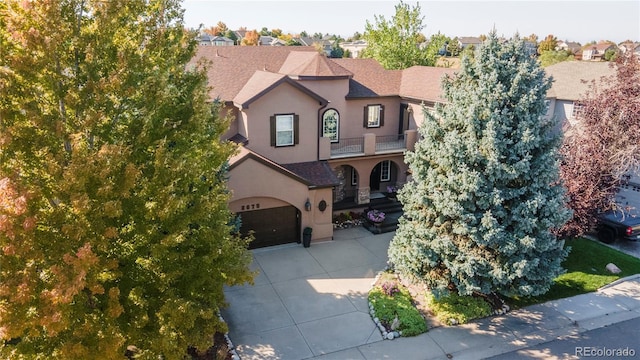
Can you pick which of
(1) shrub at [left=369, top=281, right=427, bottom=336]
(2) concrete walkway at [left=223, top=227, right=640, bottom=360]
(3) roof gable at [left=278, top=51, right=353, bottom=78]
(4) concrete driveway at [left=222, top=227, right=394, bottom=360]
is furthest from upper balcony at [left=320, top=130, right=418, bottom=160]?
(1) shrub at [left=369, top=281, right=427, bottom=336]

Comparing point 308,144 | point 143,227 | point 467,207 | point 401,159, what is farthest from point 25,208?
point 401,159

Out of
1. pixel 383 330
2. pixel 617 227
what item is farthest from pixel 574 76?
pixel 383 330

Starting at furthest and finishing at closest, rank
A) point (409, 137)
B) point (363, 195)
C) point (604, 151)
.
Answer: point (363, 195) → point (409, 137) → point (604, 151)

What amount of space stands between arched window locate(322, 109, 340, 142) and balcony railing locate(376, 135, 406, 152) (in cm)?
244

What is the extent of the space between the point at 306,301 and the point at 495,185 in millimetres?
7282

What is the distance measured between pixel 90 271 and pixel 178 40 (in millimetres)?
6034

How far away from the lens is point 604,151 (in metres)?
17.2

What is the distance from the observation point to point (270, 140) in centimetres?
2019

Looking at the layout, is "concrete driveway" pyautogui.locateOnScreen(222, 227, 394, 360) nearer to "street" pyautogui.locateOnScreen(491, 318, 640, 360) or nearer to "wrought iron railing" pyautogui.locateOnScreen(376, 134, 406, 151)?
"street" pyautogui.locateOnScreen(491, 318, 640, 360)

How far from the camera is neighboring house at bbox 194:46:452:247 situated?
19.0 meters

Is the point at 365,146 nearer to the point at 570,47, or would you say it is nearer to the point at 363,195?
the point at 363,195

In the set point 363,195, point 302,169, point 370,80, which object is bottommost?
point 363,195

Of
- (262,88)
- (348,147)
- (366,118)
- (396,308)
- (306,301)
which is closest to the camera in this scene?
(396,308)

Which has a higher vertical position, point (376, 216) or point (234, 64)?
point (234, 64)
